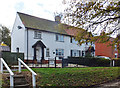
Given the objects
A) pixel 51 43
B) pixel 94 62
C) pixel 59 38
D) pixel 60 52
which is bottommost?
pixel 94 62

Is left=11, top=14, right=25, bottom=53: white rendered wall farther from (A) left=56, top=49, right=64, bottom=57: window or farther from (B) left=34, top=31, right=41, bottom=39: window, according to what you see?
(A) left=56, top=49, right=64, bottom=57: window

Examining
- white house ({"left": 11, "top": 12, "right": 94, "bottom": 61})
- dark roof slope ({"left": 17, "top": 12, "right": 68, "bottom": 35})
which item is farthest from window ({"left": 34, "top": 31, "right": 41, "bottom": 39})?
dark roof slope ({"left": 17, "top": 12, "right": 68, "bottom": 35})

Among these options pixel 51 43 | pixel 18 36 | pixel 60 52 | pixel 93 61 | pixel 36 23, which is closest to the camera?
pixel 93 61

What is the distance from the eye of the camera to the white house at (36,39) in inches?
825

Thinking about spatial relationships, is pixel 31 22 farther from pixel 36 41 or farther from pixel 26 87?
pixel 26 87

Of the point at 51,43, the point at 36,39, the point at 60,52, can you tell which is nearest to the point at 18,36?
the point at 36,39

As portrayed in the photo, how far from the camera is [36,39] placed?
72.7 ft

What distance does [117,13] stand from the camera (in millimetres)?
9156

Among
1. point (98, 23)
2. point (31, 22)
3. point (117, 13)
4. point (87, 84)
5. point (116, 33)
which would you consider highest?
point (31, 22)

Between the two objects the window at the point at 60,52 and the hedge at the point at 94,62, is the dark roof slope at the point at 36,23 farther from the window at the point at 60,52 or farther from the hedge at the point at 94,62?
the hedge at the point at 94,62

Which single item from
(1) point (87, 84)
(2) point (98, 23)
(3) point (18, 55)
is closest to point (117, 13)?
(2) point (98, 23)

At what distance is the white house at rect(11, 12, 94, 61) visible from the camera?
20953mm

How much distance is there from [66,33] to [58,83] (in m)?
20.2

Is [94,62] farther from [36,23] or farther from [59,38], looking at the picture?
[36,23]
